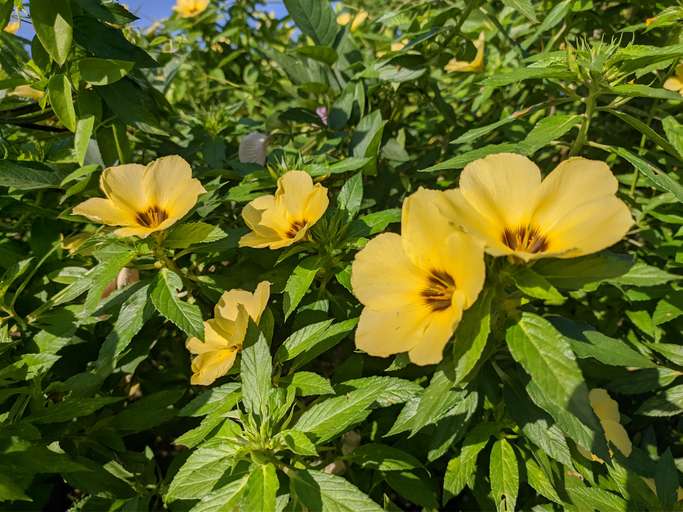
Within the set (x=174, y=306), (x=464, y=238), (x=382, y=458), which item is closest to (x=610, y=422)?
(x=382, y=458)

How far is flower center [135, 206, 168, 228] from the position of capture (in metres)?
1.05

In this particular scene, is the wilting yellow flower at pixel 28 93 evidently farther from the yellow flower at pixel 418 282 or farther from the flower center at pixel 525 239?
the flower center at pixel 525 239

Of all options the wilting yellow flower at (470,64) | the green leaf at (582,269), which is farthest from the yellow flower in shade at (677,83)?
the green leaf at (582,269)

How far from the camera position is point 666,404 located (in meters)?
1.17

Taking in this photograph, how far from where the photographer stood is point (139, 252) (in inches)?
41.4

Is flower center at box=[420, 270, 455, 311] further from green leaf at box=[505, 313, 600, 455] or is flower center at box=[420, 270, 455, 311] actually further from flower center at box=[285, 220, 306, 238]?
flower center at box=[285, 220, 306, 238]

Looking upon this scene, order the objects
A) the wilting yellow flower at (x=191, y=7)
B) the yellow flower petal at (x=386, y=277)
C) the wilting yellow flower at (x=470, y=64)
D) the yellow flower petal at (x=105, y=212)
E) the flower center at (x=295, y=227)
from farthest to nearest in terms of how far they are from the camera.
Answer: the wilting yellow flower at (x=191, y=7) < the wilting yellow flower at (x=470, y=64) < the flower center at (x=295, y=227) < the yellow flower petal at (x=105, y=212) < the yellow flower petal at (x=386, y=277)

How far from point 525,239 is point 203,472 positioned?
670 mm

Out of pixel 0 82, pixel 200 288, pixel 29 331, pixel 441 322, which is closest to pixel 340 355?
pixel 200 288

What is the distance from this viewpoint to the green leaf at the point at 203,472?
88 cm

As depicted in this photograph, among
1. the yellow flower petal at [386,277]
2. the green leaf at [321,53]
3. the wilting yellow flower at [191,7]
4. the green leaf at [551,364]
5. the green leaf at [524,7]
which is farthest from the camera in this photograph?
the wilting yellow flower at [191,7]

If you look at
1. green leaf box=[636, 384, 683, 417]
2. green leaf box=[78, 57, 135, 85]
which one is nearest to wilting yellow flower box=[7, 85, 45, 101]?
green leaf box=[78, 57, 135, 85]

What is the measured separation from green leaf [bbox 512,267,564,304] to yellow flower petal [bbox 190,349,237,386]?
58cm

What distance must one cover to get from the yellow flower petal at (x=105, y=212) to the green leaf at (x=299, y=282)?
1.12 ft
